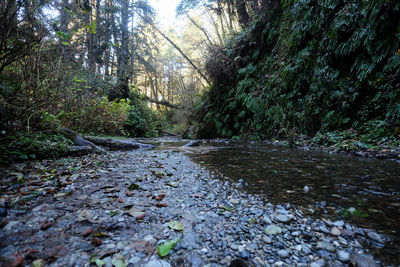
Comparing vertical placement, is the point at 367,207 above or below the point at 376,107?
below

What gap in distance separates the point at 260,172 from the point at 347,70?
4.41 meters

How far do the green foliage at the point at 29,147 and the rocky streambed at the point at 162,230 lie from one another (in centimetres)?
90

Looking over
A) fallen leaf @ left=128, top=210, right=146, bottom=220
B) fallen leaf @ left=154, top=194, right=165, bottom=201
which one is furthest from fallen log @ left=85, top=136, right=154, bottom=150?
fallen leaf @ left=128, top=210, right=146, bottom=220

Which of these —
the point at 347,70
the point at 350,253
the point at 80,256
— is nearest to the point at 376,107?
the point at 347,70

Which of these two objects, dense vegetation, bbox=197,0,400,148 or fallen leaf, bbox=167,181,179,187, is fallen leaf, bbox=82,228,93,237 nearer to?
fallen leaf, bbox=167,181,179,187

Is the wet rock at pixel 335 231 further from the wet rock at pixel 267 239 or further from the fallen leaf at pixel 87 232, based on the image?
the fallen leaf at pixel 87 232

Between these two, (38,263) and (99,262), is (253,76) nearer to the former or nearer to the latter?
(99,262)

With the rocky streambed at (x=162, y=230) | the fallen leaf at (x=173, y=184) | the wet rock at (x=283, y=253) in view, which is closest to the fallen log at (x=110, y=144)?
the rocky streambed at (x=162, y=230)

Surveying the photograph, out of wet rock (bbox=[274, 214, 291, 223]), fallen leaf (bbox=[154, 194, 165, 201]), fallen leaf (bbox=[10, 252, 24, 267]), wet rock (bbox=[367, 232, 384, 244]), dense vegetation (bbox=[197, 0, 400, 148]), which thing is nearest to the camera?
fallen leaf (bbox=[10, 252, 24, 267])

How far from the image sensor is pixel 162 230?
1.27 metres

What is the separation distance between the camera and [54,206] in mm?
1516

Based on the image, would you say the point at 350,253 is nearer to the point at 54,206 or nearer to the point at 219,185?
the point at 219,185

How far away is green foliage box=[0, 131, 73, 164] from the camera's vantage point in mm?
2641

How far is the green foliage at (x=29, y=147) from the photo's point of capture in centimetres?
264
